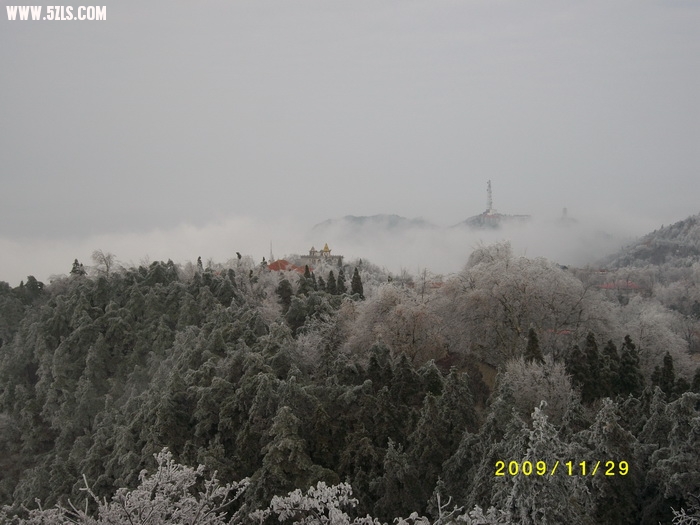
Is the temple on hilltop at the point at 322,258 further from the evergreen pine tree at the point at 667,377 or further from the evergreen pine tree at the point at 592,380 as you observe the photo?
the evergreen pine tree at the point at 667,377

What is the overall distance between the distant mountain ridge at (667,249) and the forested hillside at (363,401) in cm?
10415

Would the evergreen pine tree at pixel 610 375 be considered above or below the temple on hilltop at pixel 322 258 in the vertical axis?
below

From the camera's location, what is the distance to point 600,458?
1688 cm

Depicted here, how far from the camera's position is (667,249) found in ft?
497

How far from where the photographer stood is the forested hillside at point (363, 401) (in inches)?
652

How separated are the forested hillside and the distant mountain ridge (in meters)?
104

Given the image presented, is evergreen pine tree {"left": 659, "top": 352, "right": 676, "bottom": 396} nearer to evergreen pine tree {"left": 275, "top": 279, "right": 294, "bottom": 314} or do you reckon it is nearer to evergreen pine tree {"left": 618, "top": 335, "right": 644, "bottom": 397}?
evergreen pine tree {"left": 618, "top": 335, "right": 644, "bottom": 397}

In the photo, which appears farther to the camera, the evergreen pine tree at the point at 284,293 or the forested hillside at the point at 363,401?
the evergreen pine tree at the point at 284,293

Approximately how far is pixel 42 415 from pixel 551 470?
41.5 metres

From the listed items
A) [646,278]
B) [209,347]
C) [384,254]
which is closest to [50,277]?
[209,347]

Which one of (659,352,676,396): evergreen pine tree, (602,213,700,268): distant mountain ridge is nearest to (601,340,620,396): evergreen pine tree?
(659,352,676,396): evergreen pine tree

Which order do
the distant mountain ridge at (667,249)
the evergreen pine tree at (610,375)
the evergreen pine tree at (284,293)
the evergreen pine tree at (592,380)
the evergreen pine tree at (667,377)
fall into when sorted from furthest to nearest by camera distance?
1. the distant mountain ridge at (667,249)
2. the evergreen pine tree at (284,293)
3. the evergreen pine tree at (610,375)
4. the evergreen pine tree at (592,380)
5. the evergreen pine tree at (667,377)

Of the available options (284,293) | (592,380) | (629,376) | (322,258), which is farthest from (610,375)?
(322,258)
